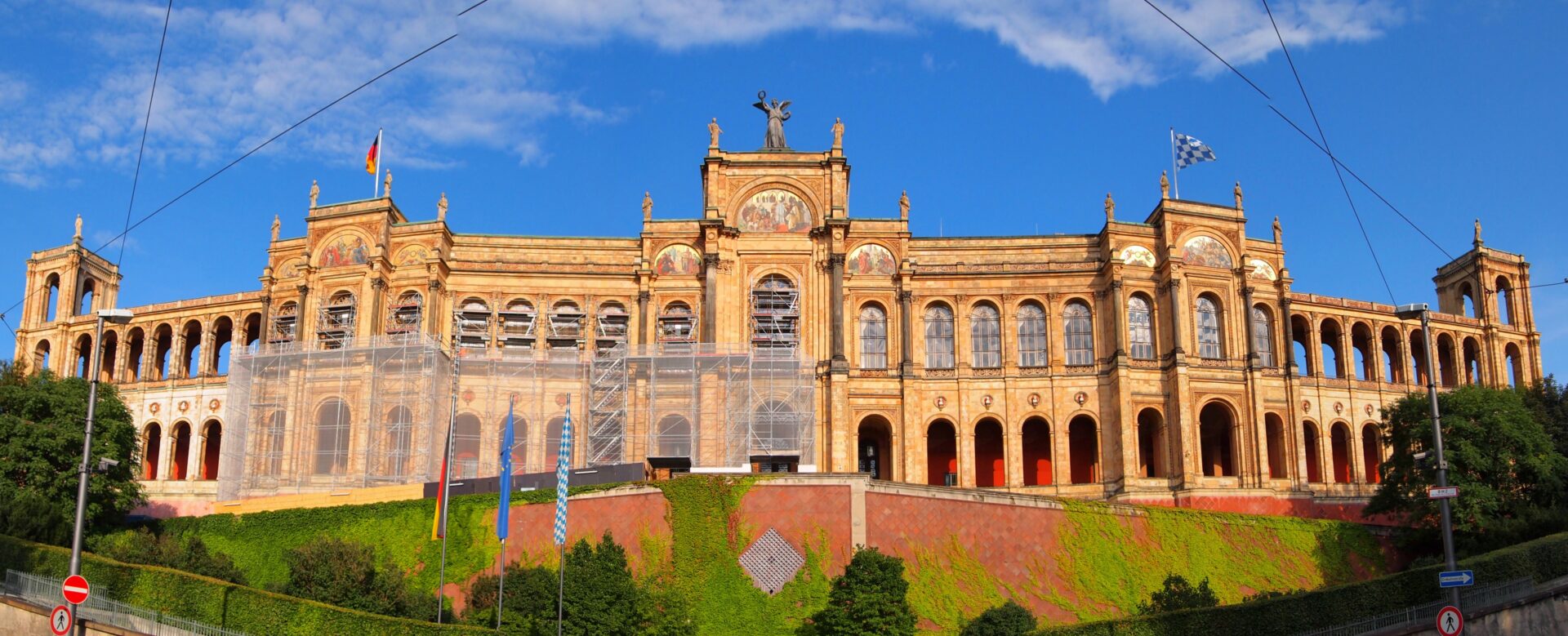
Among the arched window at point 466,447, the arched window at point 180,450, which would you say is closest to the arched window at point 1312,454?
the arched window at point 466,447

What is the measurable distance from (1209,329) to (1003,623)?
87.5 ft

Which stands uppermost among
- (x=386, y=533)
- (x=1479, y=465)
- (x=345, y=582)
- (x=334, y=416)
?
(x=334, y=416)

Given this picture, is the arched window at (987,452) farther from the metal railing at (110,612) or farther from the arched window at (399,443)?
the metal railing at (110,612)

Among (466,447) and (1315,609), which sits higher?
(466,447)

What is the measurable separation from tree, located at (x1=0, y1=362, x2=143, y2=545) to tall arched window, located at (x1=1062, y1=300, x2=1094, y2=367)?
3885cm

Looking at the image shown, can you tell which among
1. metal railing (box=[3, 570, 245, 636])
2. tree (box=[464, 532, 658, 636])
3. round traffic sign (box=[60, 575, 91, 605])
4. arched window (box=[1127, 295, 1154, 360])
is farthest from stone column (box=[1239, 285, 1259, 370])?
round traffic sign (box=[60, 575, 91, 605])

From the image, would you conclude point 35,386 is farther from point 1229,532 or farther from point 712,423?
point 1229,532

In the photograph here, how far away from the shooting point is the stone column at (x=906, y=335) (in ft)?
208

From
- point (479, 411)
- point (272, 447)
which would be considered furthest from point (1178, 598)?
point (272, 447)

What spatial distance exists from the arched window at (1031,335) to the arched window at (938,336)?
10.2ft

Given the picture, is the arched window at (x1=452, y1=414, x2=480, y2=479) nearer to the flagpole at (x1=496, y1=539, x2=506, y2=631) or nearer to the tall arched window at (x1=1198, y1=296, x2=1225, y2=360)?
the flagpole at (x1=496, y1=539, x2=506, y2=631)

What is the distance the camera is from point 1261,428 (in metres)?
60.8

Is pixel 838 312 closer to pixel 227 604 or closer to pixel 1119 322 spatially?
pixel 1119 322

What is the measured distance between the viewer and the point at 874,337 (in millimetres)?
64875
